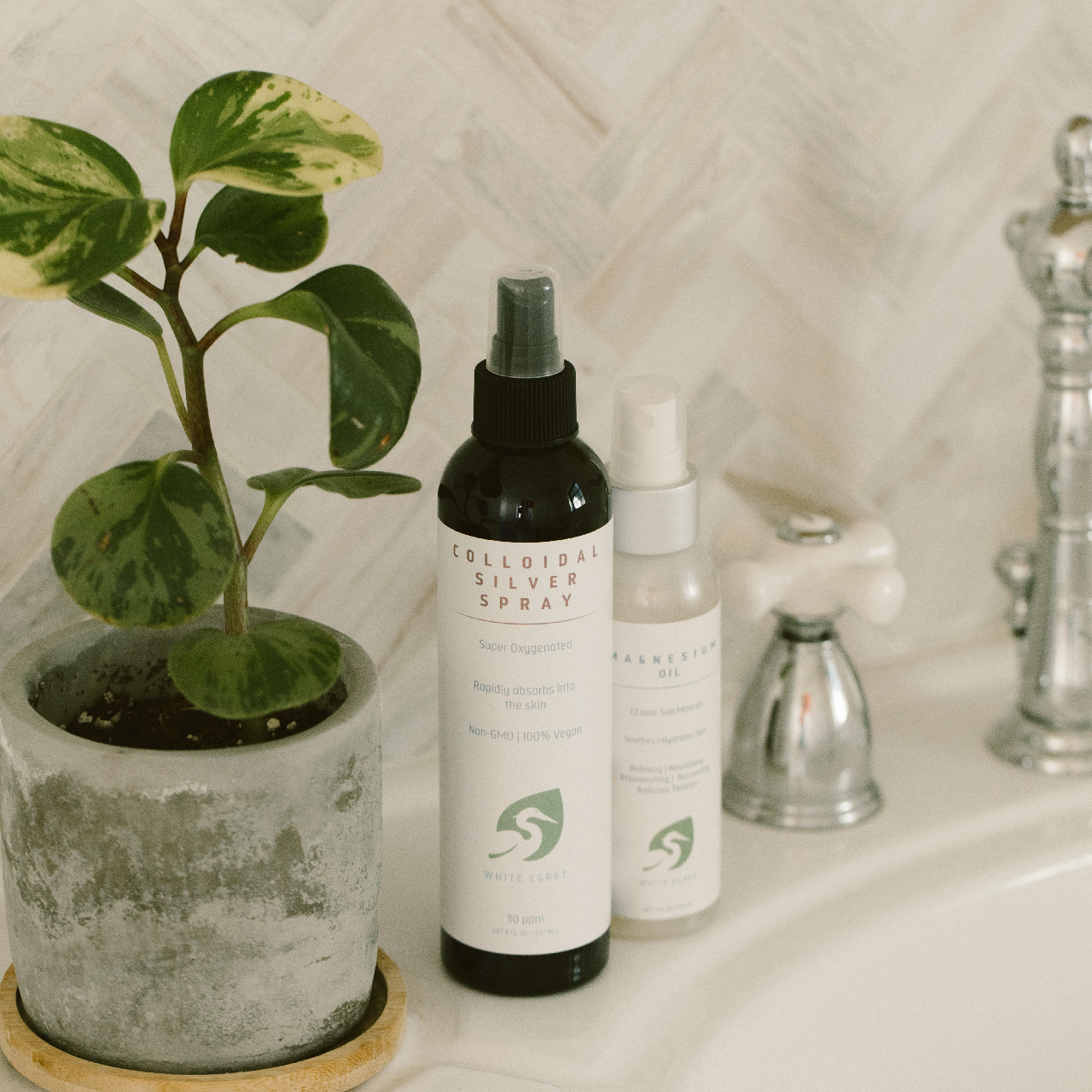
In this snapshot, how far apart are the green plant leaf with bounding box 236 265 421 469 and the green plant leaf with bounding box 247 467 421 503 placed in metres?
0.07

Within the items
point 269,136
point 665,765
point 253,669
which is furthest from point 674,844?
point 269,136

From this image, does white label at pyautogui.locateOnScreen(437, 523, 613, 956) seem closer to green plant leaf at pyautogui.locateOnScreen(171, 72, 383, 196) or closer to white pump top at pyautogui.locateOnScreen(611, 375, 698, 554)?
white pump top at pyautogui.locateOnScreen(611, 375, 698, 554)

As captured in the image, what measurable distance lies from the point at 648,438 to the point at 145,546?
224 millimetres

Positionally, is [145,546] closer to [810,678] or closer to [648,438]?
[648,438]

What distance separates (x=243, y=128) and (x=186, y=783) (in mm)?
207

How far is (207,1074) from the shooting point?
52cm

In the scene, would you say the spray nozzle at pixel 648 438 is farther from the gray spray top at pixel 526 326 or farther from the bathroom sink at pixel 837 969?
the bathroom sink at pixel 837 969

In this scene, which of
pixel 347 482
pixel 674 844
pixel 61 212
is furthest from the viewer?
pixel 674 844

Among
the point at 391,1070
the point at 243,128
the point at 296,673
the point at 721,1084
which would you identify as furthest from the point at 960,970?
the point at 243,128

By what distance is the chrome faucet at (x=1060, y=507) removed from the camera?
2.41 ft

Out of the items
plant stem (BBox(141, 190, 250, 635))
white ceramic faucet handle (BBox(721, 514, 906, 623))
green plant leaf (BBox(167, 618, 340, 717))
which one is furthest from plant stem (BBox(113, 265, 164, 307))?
white ceramic faucet handle (BBox(721, 514, 906, 623))

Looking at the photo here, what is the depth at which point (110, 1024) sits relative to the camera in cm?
51

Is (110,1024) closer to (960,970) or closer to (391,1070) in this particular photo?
(391,1070)

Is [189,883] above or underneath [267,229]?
underneath
